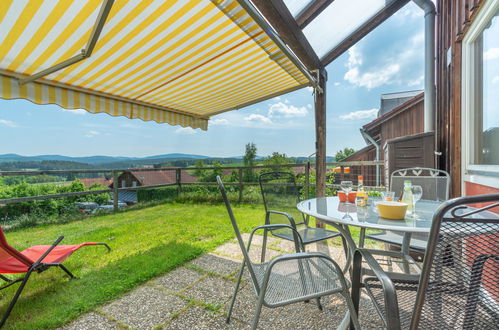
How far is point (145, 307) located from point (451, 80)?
3.82 metres

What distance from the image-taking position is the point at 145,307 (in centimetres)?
180

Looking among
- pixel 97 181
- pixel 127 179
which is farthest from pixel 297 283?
pixel 127 179

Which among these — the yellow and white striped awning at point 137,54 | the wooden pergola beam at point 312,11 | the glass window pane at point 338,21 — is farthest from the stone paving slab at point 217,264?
the glass window pane at point 338,21

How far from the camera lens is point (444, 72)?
3014 millimetres

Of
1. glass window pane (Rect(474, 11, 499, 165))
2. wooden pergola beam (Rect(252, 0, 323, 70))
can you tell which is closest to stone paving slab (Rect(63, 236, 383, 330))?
glass window pane (Rect(474, 11, 499, 165))

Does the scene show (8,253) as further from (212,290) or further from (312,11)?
(312,11)

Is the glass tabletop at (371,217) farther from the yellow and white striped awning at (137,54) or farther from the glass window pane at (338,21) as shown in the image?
the glass window pane at (338,21)

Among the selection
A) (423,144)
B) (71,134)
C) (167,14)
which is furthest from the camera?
(71,134)

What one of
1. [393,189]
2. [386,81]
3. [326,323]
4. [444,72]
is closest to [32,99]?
[326,323]

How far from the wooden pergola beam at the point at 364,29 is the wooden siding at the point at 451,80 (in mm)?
563

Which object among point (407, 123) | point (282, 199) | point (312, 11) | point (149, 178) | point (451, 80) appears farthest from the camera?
point (407, 123)

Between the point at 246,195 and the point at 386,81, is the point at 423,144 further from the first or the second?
the point at 386,81

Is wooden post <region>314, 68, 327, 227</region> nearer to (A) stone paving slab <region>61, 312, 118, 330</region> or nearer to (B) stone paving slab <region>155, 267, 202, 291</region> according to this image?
(B) stone paving slab <region>155, 267, 202, 291</region>

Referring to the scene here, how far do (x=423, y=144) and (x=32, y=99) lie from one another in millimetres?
4342
